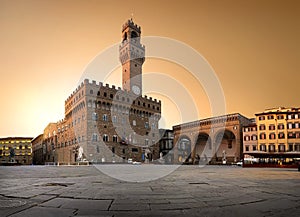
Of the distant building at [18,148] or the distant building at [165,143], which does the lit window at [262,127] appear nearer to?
the distant building at [165,143]

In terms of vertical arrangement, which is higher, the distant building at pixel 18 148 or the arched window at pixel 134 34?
the arched window at pixel 134 34

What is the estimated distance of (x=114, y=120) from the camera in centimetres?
6322

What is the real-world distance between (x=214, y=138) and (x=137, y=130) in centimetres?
1871

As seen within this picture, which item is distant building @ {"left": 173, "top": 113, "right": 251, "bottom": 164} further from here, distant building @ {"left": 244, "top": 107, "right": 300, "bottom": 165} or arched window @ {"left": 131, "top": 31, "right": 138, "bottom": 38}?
arched window @ {"left": 131, "top": 31, "right": 138, "bottom": 38}

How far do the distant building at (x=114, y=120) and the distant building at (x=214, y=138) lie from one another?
25.6ft

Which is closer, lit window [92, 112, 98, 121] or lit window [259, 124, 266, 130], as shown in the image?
lit window [259, 124, 266, 130]

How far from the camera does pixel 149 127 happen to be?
73.2m

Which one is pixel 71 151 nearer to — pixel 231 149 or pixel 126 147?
pixel 126 147

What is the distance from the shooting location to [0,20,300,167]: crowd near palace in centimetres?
5672

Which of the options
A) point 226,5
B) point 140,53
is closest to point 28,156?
point 140,53

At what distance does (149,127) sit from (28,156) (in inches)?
3163

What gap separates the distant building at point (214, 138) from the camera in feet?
200

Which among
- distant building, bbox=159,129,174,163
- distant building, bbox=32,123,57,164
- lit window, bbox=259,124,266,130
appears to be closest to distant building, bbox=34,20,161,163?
distant building, bbox=32,123,57,164

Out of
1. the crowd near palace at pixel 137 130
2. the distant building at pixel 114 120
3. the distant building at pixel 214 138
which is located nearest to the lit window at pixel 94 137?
the crowd near palace at pixel 137 130
